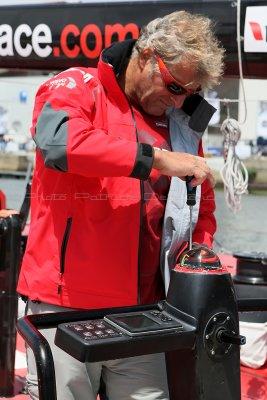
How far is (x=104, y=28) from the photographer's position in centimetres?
394

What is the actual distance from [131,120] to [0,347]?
1.78 meters

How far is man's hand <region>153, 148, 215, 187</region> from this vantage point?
187cm

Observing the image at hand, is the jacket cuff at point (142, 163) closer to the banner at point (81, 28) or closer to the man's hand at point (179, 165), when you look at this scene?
the man's hand at point (179, 165)

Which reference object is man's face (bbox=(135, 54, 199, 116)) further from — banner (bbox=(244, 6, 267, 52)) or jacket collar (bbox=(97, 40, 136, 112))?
banner (bbox=(244, 6, 267, 52))

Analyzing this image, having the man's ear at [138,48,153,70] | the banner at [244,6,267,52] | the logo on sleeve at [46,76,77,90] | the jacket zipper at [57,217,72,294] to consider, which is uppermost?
the banner at [244,6,267,52]

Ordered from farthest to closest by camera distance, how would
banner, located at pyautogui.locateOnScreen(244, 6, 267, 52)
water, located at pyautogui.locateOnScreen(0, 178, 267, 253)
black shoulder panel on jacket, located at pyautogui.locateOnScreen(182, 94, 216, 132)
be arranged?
water, located at pyautogui.locateOnScreen(0, 178, 267, 253), banner, located at pyautogui.locateOnScreen(244, 6, 267, 52), black shoulder panel on jacket, located at pyautogui.locateOnScreen(182, 94, 216, 132)

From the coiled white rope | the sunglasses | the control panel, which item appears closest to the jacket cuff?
the sunglasses

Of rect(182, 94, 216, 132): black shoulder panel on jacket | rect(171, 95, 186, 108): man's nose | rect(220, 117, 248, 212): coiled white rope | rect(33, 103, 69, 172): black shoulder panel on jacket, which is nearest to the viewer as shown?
rect(33, 103, 69, 172): black shoulder panel on jacket

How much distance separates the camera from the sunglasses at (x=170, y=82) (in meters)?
1.99

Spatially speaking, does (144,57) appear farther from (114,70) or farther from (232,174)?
(232,174)

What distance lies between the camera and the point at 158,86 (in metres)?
2.04

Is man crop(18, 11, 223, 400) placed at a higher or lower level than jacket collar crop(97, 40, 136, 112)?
lower

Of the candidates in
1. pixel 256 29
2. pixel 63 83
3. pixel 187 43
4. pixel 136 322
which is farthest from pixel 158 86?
pixel 256 29

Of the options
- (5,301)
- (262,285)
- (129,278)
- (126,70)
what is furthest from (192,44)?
→ (262,285)
